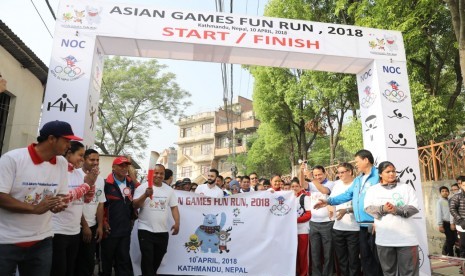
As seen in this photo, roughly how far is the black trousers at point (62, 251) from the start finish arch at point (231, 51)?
2.37 m

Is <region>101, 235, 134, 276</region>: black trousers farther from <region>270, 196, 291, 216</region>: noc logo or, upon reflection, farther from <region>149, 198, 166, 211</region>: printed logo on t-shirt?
<region>270, 196, 291, 216</region>: noc logo

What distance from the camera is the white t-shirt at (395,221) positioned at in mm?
3744

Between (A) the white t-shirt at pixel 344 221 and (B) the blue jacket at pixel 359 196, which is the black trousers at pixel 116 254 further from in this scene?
(A) the white t-shirt at pixel 344 221

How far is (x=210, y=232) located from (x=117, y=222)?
1.66 meters

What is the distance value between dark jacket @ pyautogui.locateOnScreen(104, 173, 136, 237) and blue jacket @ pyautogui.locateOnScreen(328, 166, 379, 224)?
2.84 metres

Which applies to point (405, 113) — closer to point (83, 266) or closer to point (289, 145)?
point (83, 266)

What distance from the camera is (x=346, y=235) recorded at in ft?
16.5

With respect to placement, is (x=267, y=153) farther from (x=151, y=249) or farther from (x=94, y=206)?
(x=94, y=206)

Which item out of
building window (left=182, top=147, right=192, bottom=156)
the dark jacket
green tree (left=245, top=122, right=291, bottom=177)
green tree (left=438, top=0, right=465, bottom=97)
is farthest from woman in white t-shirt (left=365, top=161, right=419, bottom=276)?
building window (left=182, top=147, right=192, bottom=156)

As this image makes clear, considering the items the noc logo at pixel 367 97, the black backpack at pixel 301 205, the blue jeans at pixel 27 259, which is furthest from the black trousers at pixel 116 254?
the noc logo at pixel 367 97

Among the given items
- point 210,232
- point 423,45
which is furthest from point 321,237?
point 423,45

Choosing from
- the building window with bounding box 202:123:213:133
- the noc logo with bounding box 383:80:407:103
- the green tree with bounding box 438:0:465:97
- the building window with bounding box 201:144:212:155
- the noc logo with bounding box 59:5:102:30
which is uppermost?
the building window with bounding box 202:123:213:133

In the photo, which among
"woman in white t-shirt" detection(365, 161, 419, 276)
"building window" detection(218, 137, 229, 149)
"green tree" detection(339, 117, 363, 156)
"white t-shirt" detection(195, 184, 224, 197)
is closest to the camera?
"woman in white t-shirt" detection(365, 161, 419, 276)

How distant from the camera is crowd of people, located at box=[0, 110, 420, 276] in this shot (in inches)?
98.5
